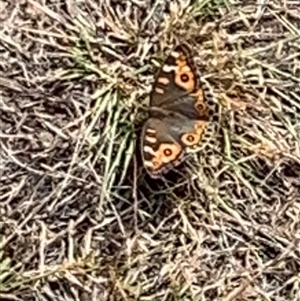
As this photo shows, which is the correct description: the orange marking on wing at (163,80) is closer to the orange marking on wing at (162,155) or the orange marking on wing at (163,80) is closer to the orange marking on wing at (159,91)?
the orange marking on wing at (159,91)

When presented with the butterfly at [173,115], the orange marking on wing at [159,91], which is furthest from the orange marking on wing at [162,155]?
the orange marking on wing at [159,91]

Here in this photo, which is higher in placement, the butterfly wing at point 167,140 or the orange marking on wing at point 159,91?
the orange marking on wing at point 159,91

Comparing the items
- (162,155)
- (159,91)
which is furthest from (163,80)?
(162,155)

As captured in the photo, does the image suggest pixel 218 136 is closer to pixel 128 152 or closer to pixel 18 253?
pixel 128 152

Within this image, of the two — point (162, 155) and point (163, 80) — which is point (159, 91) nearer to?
point (163, 80)

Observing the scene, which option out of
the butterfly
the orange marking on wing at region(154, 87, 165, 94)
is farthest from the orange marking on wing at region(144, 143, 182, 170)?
the orange marking on wing at region(154, 87, 165, 94)

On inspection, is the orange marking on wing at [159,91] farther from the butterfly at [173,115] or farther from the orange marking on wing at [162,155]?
the orange marking on wing at [162,155]
